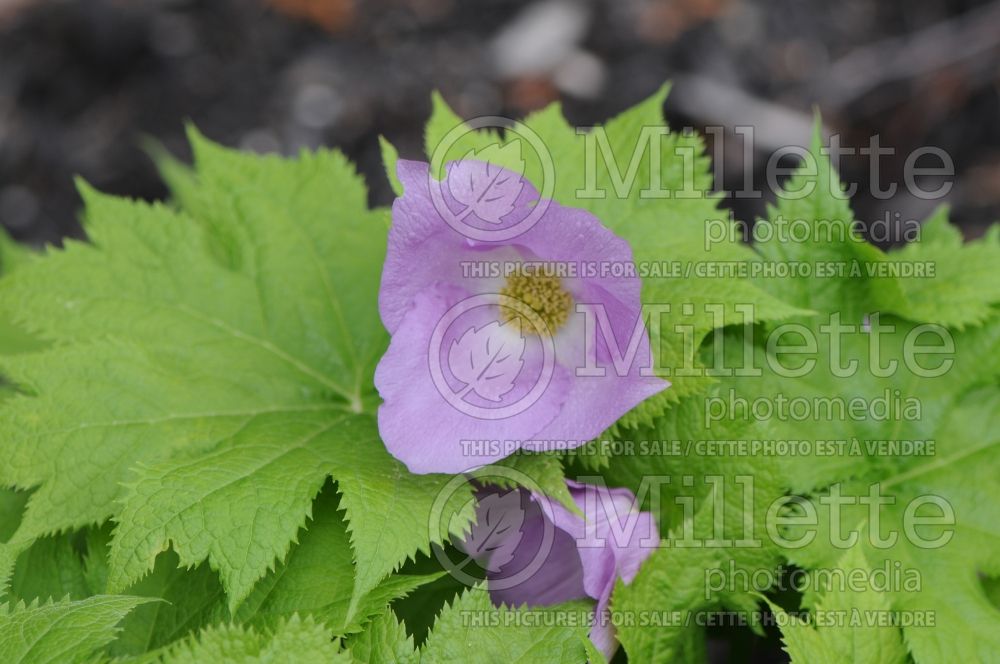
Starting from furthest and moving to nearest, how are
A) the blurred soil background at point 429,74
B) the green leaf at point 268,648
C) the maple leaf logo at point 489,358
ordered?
the blurred soil background at point 429,74, the maple leaf logo at point 489,358, the green leaf at point 268,648

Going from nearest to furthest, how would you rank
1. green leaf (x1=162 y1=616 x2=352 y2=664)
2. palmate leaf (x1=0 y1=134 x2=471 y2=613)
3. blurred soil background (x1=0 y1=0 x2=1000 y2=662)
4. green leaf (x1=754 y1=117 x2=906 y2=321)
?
green leaf (x1=162 y1=616 x2=352 y2=664) → palmate leaf (x1=0 y1=134 x2=471 y2=613) → green leaf (x1=754 y1=117 x2=906 y2=321) → blurred soil background (x1=0 y1=0 x2=1000 y2=662)

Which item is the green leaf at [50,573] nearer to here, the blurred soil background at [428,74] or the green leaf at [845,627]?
the green leaf at [845,627]

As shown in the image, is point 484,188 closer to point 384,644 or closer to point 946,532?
point 384,644

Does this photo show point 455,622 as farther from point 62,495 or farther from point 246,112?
point 246,112

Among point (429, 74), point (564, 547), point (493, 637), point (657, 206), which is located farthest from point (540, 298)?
point (429, 74)

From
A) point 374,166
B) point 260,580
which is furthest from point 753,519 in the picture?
point 374,166

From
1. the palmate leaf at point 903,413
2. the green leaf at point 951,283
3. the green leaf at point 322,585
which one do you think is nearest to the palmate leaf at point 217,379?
the green leaf at point 322,585

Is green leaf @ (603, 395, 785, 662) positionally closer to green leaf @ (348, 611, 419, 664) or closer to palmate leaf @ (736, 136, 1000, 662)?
palmate leaf @ (736, 136, 1000, 662)

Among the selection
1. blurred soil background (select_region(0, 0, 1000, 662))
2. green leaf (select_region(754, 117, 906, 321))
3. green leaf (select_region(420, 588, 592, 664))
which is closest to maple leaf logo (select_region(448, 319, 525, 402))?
green leaf (select_region(420, 588, 592, 664))
